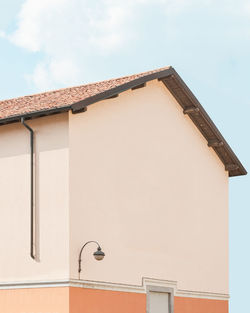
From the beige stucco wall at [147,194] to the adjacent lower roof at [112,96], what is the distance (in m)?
0.26

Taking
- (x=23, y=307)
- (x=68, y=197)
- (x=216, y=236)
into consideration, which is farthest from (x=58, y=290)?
(x=216, y=236)

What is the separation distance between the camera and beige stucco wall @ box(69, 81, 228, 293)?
56.7 ft

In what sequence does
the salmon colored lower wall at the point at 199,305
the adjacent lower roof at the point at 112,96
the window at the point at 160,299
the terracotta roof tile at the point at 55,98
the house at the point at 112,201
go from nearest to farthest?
the house at the point at 112,201, the adjacent lower roof at the point at 112,96, the terracotta roof tile at the point at 55,98, the window at the point at 160,299, the salmon colored lower wall at the point at 199,305

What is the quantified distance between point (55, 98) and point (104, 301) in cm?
526

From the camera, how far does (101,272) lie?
17.4 m

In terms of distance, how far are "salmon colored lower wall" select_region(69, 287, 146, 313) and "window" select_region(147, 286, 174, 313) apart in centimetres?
32

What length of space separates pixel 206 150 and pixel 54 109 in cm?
746

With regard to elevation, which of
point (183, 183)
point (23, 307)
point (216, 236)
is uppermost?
point (183, 183)

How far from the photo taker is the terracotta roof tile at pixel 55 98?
17500mm

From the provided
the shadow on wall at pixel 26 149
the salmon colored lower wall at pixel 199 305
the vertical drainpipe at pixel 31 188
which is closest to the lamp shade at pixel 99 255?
the shadow on wall at pixel 26 149

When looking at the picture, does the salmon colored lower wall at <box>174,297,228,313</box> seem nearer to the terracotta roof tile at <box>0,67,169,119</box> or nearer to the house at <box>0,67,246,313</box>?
the house at <box>0,67,246,313</box>

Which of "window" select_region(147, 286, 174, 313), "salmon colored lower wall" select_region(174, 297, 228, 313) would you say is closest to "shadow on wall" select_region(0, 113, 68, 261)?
"window" select_region(147, 286, 174, 313)

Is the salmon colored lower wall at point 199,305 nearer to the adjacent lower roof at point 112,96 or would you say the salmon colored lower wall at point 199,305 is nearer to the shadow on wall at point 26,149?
the adjacent lower roof at point 112,96

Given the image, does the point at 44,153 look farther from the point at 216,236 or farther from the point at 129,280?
the point at 216,236
